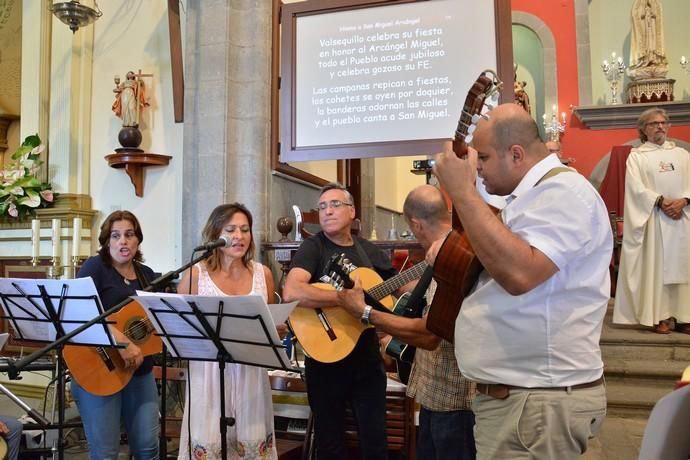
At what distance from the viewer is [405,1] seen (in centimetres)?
378

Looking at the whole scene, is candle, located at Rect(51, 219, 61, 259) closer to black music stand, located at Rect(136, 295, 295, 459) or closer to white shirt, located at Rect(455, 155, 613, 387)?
black music stand, located at Rect(136, 295, 295, 459)

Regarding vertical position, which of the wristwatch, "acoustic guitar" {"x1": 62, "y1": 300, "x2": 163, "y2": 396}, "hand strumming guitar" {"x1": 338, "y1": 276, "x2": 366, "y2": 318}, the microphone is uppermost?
the microphone

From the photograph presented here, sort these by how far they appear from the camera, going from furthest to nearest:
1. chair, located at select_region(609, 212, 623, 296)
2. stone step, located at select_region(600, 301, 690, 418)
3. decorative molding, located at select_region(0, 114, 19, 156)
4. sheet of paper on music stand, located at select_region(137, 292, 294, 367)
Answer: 1. decorative molding, located at select_region(0, 114, 19, 156)
2. chair, located at select_region(609, 212, 623, 296)
3. stone step, located at select_region(600, 301, 690, 418)
4. sheet of paper on music stand, located at select_region(137, 292, 294, 367)

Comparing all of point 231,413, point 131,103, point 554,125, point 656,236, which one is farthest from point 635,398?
point 554,125

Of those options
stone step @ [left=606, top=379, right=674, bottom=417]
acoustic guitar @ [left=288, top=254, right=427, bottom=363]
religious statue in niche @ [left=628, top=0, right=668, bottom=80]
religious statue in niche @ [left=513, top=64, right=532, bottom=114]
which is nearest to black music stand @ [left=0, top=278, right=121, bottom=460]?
acoustic guitar @ [left=288, top=254, right=427, bottom=363]

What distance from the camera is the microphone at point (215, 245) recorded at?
2.51 metres

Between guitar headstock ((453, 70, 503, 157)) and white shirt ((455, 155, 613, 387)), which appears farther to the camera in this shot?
guitar headstock ((453, 70, 503, 157))

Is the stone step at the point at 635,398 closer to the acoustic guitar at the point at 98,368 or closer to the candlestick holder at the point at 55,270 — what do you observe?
the acoustic guitar at the point at 98,368

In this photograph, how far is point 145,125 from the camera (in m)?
4.80

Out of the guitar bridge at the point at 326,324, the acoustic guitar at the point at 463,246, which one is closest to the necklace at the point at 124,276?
the guitar bridge at the point at 326,324

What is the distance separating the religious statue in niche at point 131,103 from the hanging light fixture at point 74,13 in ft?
1.58

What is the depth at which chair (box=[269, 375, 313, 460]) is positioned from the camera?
11.3 ft

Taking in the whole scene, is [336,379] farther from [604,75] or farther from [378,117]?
[604,75]

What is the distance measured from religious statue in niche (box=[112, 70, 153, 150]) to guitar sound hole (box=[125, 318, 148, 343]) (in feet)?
6.52
